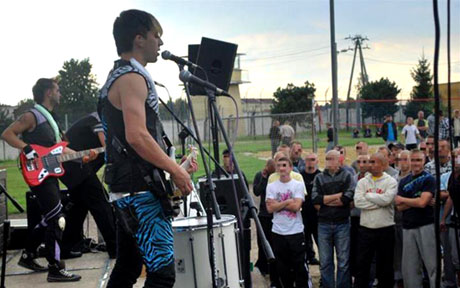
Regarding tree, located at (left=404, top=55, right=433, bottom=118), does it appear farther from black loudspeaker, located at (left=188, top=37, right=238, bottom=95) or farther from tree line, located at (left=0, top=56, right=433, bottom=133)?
black loudspeaker, located at (left=188, top=37, right=238, bottom=95)

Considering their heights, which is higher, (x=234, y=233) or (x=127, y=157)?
(x=127, y=157)

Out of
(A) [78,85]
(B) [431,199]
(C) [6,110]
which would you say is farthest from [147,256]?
(A) [78,85]

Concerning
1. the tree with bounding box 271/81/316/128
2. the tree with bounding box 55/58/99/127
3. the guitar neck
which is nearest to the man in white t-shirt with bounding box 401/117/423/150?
the guitar neck

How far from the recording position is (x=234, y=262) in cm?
454

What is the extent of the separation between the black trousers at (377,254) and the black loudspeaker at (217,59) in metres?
2.62

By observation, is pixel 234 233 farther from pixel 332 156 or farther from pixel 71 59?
pixel 71 59

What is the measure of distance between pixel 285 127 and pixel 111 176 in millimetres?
12354

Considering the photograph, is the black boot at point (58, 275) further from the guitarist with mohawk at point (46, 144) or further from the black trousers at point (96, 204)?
the black trousers at point (96, 204)

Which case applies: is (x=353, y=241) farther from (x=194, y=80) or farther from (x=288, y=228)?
(x=194, y=80)

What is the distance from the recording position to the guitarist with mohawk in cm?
664

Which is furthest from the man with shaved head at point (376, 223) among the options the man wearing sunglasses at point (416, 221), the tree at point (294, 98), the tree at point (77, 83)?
the tree at point (77, 83)

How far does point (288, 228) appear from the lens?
272 inches

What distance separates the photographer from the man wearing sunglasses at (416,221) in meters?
6.38

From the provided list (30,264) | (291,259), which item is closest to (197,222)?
(291,259)
